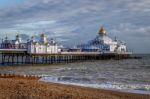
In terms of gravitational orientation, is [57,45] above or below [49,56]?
above

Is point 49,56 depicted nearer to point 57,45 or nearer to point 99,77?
point 57,45

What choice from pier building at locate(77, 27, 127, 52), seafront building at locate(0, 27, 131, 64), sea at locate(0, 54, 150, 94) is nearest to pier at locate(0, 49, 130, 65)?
seafront building at locate(0, 27, 131, 64)

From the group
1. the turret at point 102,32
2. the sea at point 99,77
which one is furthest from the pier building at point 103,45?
the sea at point 99,77

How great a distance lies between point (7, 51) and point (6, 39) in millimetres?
29869

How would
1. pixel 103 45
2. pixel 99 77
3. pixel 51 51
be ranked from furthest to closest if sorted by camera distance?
pixel 103 45
pixel 51 51
pixel 99 77

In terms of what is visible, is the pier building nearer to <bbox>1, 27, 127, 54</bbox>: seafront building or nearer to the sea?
<bbox>1, 27, 127, 54</bbox>: seafront building

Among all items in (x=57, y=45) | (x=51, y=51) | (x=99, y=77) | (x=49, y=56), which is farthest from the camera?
(x=57, y=45)

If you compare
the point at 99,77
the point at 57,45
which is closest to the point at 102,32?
the point at 57,45

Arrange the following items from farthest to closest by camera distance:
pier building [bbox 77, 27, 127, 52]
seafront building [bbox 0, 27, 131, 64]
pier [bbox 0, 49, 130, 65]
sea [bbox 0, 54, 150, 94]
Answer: pier building [bbox 77, 27, 127, 52]
seafront building [bbox 0, 27, 131, 64]
pier [bbox 0, 49, 130, 65]
sea [bbox 0, 54, 150, 94]

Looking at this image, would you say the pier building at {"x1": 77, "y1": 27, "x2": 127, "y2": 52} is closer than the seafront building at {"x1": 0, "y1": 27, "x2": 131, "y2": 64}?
No

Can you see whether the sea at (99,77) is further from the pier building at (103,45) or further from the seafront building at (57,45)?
the pier building at (103,45)

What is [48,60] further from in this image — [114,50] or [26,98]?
[26,98]

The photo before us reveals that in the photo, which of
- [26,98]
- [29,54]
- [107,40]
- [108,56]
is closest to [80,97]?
[26,98]

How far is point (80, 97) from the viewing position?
1647 cm
